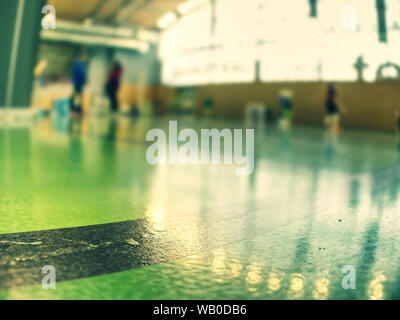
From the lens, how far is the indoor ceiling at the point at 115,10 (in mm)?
23531

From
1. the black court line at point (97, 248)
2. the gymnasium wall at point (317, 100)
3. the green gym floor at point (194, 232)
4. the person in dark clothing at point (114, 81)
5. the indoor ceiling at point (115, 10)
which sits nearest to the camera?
the green gym floor at point (194, 232)

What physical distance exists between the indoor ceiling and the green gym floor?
67.4ft

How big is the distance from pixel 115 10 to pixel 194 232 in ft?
80.5

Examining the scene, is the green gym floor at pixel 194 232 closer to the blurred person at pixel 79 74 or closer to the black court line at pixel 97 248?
the black court line at pixel 97 248

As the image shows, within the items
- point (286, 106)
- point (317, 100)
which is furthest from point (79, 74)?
point (317, 100)

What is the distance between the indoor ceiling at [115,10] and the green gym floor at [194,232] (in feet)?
67.4

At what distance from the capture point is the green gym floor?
176 centimetres

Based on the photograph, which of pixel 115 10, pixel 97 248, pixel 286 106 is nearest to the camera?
pixel 97 248

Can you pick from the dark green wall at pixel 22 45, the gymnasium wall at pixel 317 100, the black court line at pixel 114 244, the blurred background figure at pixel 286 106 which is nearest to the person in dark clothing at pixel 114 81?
the dark green wall at pixel 22 45

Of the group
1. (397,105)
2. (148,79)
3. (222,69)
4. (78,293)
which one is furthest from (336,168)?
(148,79)

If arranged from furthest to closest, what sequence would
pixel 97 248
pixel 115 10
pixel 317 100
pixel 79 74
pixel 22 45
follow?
pixel 115 10
pixel 317 100
pixel 79 74
pixel 22 45
pixel 97 248

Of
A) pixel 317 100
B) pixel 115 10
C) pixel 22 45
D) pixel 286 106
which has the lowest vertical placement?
pixel 286 106

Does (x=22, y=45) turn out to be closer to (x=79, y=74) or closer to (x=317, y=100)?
(x=79, y=74)

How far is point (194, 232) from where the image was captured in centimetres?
257
